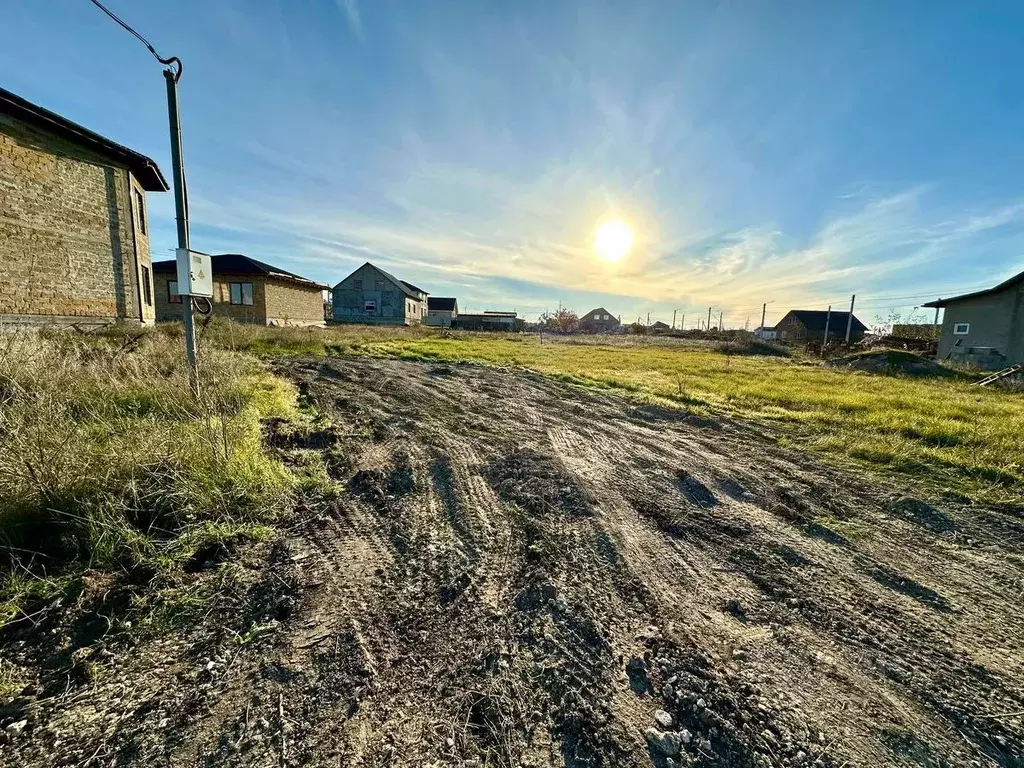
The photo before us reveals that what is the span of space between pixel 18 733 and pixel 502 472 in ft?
11.5

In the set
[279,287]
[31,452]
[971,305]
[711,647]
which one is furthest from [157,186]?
[971,305]

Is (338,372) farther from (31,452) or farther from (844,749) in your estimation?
(844,749)

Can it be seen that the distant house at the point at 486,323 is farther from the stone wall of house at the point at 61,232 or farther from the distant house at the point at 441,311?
the stone wall of house at the point at 61,232

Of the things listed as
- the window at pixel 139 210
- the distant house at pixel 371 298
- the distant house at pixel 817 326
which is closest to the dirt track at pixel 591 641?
the window at pixel 139 210

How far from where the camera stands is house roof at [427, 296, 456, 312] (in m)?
68.1

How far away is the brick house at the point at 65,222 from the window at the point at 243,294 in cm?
1293

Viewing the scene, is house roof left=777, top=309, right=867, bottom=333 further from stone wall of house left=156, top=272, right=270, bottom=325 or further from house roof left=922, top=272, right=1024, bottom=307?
stone wall of house left=156, top=272, right=270, bottom=325

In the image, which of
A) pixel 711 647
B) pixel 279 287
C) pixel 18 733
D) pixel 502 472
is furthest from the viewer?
pixel 279 287

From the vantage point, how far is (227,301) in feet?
91.2

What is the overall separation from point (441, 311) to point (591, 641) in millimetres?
66894

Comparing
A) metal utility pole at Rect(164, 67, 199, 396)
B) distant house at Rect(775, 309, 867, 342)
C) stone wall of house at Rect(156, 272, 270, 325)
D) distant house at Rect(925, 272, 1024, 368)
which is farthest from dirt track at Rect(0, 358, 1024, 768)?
distant house at Rect(775, 309, 867, 342)

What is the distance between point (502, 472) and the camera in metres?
4.51

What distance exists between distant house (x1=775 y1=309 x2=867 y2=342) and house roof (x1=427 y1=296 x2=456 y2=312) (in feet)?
172

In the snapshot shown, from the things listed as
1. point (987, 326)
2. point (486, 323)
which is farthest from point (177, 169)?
point (486, 323)
